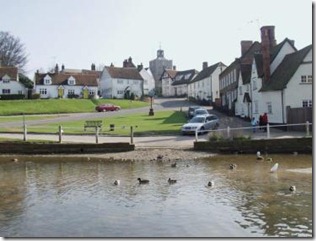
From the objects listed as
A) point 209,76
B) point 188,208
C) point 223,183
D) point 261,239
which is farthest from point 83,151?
point 209,76

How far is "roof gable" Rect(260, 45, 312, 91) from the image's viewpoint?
41094 millimetres

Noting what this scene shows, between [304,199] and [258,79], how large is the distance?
3497cm

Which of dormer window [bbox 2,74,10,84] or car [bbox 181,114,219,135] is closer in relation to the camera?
car [bbox 181,114,219,135]

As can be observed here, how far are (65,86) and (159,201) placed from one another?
281 feet

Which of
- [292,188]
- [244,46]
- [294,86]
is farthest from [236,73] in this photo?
[292,188]

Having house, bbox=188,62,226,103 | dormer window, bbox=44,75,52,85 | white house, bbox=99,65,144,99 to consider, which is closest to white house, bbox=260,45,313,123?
house, bbox=188,62,226,103

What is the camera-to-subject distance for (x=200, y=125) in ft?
129

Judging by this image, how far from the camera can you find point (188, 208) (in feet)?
48.7

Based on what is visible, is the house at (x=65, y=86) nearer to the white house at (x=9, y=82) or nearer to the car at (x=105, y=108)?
the white house at (x=9, y=82)

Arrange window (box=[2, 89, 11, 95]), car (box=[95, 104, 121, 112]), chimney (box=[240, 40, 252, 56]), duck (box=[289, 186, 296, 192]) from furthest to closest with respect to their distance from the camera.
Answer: window (box=[2, 89, 11, 95]), car (box=[95, 104, 121, 112]), chimney (box=[240, 40, 252, 56]), duck (box=[289, 186, 296, 192])

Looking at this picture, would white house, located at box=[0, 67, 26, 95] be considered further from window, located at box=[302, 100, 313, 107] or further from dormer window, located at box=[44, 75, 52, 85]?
window, located at box=[302, 100, 313, 107]

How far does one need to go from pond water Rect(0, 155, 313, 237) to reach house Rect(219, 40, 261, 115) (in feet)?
112

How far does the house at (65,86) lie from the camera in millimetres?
96562

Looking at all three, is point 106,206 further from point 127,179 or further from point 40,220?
point 127,179
